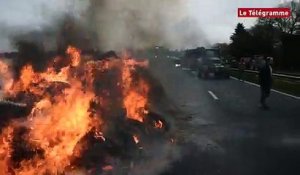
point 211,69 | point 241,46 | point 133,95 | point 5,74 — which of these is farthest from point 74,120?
point 241,46

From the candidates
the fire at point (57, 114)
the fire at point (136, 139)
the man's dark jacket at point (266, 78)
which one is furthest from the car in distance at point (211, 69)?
the fire at point (136, 139)

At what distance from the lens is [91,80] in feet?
32.9

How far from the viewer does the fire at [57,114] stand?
756cm

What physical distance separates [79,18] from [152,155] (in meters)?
3.76

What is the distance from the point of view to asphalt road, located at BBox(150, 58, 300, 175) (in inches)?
316

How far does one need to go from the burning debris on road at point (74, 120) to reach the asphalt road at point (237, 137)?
0.92 meters

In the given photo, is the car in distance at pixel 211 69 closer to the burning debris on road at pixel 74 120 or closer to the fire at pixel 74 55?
the burning debris on road at pixel 74 120

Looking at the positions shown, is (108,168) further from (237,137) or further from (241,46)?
(241,46)

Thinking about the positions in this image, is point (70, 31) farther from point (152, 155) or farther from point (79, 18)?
point (152, 155)

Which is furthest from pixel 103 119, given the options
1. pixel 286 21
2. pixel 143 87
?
pixel 286 21

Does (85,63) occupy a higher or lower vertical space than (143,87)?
higher

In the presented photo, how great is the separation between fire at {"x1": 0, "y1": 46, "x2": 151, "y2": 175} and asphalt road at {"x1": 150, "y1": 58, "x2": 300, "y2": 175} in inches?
51.9

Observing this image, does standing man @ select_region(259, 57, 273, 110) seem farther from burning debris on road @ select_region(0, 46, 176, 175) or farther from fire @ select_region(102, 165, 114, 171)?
fire @ select_region(102, 165, 114, 171)

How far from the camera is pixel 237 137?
434 inches
